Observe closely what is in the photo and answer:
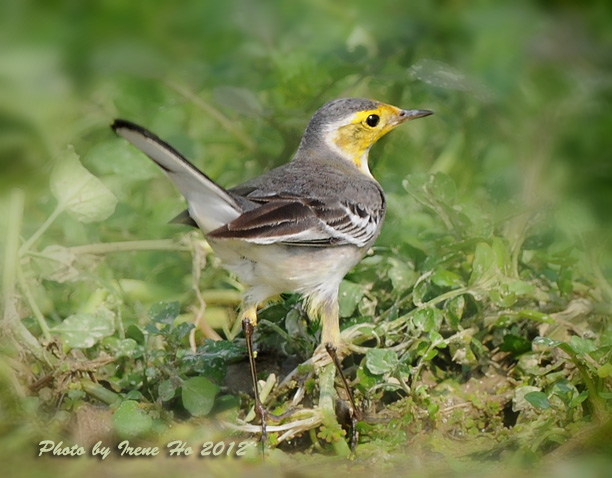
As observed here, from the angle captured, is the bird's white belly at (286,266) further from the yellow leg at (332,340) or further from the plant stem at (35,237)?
the plant stem at (35,237)

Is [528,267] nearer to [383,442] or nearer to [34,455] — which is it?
[383,442]

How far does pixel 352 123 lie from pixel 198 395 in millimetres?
1722

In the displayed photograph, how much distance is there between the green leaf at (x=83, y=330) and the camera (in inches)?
182

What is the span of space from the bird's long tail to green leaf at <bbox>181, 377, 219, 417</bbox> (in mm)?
677

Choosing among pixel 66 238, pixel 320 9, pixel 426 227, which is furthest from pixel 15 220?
pixel 320 9

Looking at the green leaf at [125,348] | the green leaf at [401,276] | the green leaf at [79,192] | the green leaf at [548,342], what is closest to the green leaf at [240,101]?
the green leaf at [79,192]

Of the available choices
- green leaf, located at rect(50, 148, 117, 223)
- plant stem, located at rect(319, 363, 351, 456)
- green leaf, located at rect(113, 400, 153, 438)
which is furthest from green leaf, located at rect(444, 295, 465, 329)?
green leaf, located at rect(50, 148, 117, 223)

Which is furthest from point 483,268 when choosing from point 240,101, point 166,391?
point 240,101

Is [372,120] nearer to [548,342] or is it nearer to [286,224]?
[286,224]

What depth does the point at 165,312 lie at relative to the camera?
477cm

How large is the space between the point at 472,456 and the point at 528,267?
1.26 m

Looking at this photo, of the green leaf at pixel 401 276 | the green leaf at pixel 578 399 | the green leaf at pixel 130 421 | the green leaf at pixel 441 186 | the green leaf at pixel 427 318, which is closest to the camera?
the green leaf at pixel 578 399

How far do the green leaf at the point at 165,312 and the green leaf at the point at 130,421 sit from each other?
51 centimetres

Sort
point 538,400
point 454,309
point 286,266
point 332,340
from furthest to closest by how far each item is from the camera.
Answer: point 454,309 < point 332,340 < point 286,266 < point 538,400
